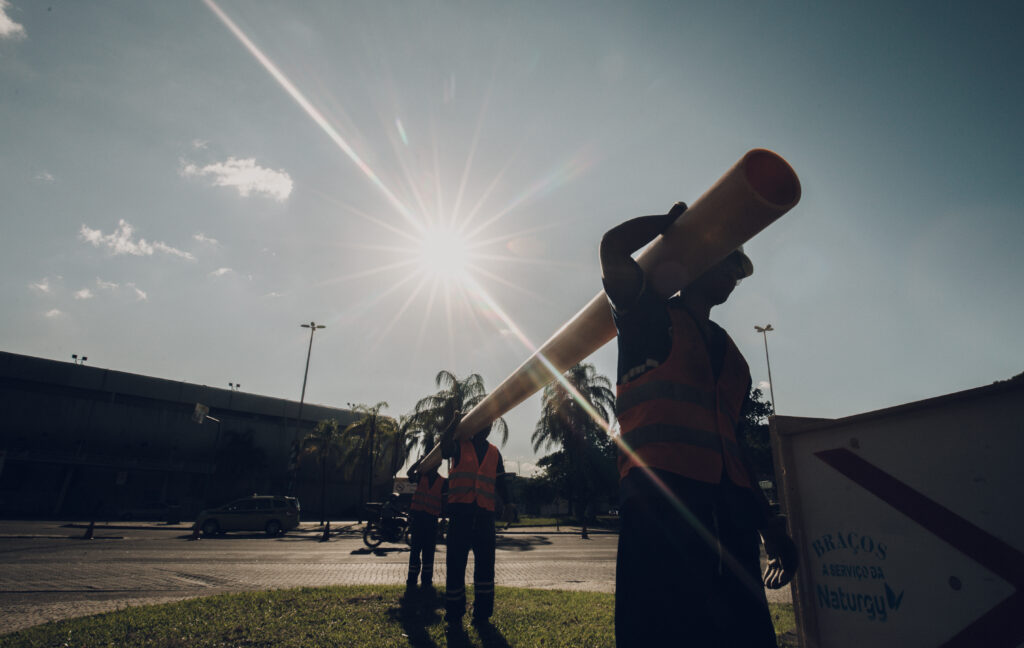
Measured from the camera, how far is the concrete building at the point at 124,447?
40.5 metres

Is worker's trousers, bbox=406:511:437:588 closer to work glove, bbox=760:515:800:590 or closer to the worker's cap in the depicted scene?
work glove, bbox=760:515:800:590

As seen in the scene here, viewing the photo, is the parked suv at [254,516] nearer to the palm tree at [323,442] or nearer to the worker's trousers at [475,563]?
the palm tree at [323,442]

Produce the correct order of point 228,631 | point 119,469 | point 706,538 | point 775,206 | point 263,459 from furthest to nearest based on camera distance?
1. point 263,459
2. point 119,469
3. point 228,631
4. point 706,538
5. point 775,206

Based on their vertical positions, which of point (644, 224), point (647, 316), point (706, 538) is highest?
point (644, 224)

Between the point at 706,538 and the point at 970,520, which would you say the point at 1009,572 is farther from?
the point at 706,538

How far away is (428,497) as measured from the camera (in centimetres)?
725

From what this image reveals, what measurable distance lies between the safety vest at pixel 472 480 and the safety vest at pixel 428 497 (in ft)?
5.72

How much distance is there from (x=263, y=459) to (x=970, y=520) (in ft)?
171

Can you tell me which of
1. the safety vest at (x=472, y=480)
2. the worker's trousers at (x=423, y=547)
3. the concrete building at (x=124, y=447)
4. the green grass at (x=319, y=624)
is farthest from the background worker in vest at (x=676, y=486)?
the concrete building at (x=124, y=447)

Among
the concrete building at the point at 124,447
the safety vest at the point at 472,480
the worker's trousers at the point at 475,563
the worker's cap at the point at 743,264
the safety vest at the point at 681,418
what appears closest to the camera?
the safety vest at the point at 681,418

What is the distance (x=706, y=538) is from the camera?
1563 millimetres

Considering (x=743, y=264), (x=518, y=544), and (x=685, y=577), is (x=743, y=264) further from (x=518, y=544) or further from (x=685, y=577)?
(x=518, y=544)

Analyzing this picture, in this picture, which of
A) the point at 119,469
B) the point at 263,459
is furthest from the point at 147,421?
the point at 263,459

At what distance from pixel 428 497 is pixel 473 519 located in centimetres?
202
